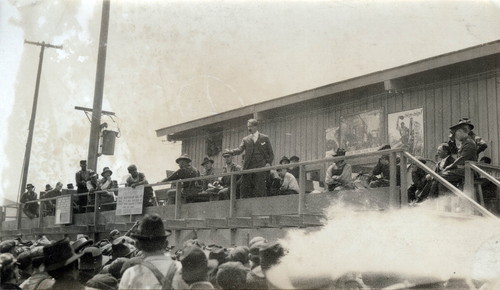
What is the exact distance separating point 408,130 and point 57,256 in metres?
8.05

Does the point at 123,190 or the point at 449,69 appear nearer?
the point at 449,69

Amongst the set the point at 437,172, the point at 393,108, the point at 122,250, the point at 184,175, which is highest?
the point at 393,108

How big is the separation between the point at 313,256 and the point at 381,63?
746 cm

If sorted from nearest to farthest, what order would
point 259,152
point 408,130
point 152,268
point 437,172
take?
point 152,268, point 437,172, point 259,152, point 408,130

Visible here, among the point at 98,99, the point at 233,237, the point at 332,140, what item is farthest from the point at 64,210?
the point at 233,237

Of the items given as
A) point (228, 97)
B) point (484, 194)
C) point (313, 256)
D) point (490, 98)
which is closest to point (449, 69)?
point (490, 98)

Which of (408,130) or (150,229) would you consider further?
(408,130)

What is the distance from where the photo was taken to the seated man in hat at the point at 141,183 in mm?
12102

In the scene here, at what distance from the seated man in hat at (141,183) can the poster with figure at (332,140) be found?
4190mm

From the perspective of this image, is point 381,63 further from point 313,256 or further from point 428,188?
point 313,256

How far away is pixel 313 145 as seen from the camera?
13.5 meters

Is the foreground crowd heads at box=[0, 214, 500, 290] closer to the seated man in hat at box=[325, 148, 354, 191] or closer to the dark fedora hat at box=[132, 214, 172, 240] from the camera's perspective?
the dark fedora hat at box=[132, 214, 172, 240]

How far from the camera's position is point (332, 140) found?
1295 centimetres

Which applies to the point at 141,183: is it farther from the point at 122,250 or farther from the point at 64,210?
the point at 122,250
